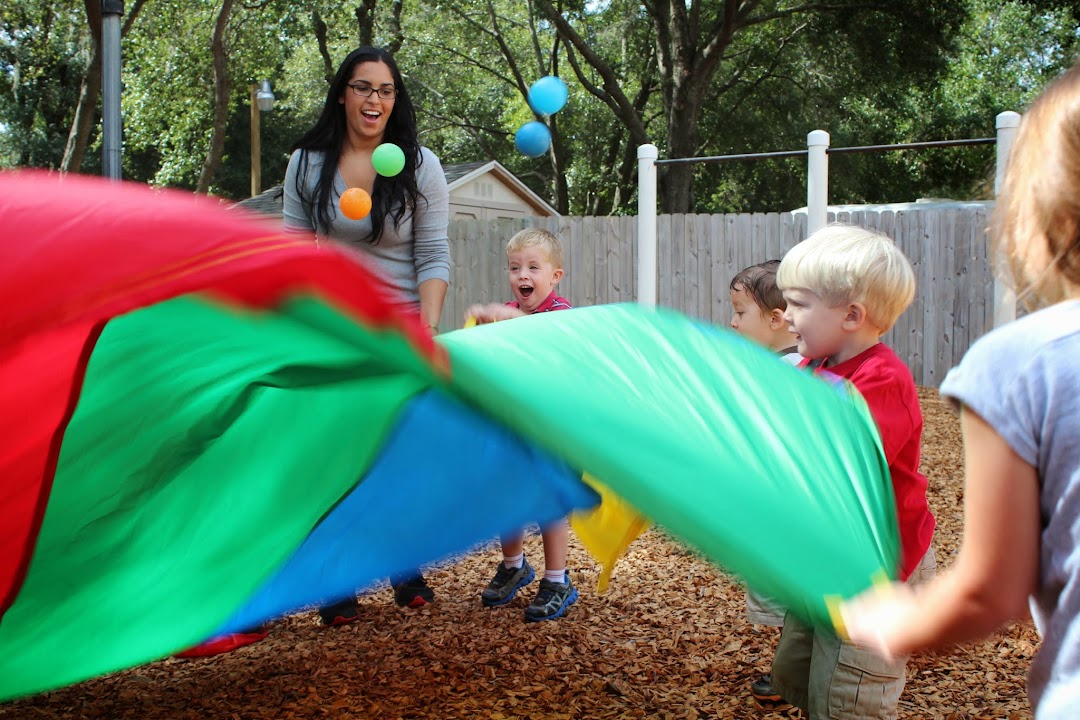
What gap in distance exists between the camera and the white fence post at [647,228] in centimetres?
760

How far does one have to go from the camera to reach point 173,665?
302 centimetres

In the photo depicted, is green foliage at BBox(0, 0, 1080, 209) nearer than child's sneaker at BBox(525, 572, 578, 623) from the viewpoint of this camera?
No

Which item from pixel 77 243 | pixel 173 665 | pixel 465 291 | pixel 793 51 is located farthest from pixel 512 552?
pixel 793 51

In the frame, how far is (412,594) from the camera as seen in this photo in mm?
3529

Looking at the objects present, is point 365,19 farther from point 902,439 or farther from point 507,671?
point 902,439

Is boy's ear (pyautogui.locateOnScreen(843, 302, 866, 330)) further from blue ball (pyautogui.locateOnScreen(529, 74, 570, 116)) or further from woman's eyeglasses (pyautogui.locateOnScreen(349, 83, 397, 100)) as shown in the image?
blue ball (pyautogui.locateOnScreen(529, 74, 570, 116))

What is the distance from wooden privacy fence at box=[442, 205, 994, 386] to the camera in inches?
397

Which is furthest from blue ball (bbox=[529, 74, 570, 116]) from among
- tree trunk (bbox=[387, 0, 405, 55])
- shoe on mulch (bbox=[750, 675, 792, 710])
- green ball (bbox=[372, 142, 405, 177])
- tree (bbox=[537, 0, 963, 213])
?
tree trunk (bbox=[387, 0, 405, 55])

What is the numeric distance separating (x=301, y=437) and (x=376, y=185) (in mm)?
1146

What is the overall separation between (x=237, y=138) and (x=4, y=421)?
32.3 metres

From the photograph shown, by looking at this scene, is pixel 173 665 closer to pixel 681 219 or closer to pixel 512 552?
pixel 512 552

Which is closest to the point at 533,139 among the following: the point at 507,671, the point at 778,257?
the point at 778,257

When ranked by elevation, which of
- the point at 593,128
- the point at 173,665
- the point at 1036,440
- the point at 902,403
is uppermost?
the point at 593,128

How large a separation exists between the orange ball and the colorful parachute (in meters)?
1.03
